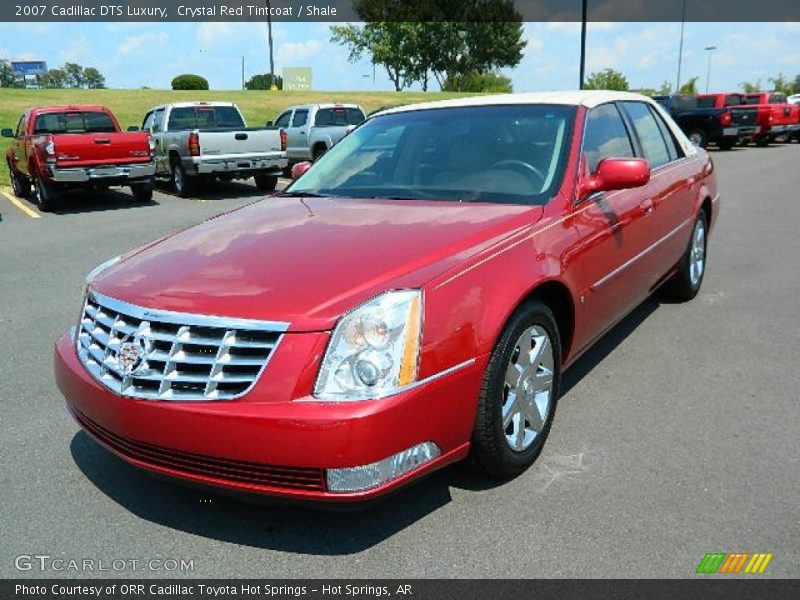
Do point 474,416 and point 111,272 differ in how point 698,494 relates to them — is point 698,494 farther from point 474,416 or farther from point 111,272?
point 111,272

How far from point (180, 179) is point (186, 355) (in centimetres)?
1287

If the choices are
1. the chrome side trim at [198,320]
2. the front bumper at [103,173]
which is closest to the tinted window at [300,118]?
the front bumper at [103,173]

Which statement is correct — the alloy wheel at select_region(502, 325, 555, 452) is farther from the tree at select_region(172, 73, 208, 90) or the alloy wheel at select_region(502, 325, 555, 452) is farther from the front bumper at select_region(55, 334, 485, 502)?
the tree at select_region(172, 73, 208, 90)

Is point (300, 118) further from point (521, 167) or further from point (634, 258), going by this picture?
point (521, 167)

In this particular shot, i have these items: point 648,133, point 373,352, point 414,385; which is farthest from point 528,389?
point 648,133

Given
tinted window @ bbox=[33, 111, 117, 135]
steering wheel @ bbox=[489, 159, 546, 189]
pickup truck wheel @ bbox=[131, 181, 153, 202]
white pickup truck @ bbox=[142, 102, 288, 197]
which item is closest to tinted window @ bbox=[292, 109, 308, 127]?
white pickup truck @ bbox=[142, 102, 288, 197]

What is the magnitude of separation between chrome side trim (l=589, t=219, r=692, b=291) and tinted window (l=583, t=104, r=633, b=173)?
22.7 inches

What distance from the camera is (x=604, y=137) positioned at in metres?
4.18

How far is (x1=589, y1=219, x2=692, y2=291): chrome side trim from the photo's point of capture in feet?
12.2

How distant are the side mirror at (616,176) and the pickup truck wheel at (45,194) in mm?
11239

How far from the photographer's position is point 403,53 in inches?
2697

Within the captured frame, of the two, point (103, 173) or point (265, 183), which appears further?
point (265, 183)

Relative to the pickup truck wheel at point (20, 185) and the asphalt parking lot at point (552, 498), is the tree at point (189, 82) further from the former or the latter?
the asphalt parking lot at point (552, 498)

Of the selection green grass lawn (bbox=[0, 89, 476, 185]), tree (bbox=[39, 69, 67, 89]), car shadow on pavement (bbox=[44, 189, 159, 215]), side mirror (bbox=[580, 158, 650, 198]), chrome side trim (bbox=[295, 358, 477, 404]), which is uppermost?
tree (bbox=[39, 69, 67, 89])
